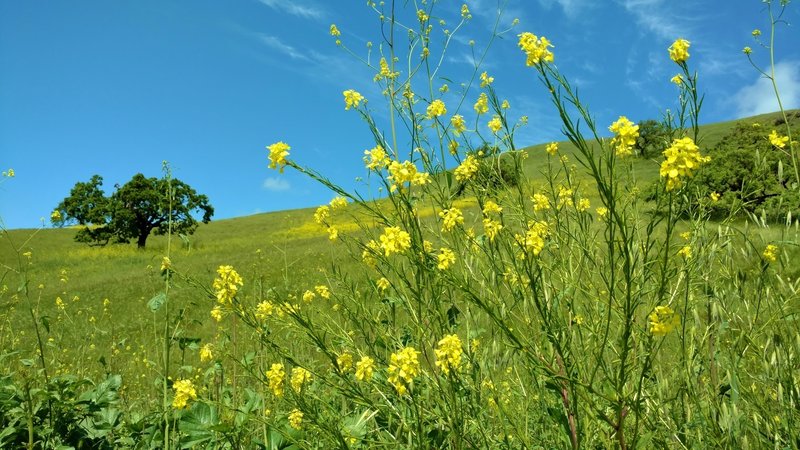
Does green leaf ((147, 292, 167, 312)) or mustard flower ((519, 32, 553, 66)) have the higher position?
mustard flower ((519, 32, 553, 66))

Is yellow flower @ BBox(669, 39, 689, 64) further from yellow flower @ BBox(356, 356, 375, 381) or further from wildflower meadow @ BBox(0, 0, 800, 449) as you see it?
yellow flower @ BBox(356, 356, 375, 381)

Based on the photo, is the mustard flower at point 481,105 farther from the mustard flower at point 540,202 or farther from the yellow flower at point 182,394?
the yellow flower at point 182,394

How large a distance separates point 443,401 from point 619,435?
2.26ft

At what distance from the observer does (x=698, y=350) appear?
2.30 meters

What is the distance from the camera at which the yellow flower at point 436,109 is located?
8.93ft

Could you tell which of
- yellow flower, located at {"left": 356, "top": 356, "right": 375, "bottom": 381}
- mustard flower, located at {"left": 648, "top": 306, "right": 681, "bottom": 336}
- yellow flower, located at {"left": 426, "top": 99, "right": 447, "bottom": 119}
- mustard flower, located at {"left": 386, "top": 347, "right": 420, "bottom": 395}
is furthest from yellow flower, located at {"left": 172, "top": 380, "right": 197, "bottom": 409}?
mustard flower, located at {"left": 648, "top": 306, "right": 681, "bottom": 336}

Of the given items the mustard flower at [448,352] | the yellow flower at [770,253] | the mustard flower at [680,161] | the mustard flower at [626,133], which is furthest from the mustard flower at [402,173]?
the yellow flower at [770,253]

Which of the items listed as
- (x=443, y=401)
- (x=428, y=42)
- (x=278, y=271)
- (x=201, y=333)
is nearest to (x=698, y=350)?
(x=443, y=401)

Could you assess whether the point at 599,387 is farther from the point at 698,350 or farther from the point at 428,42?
the point at 428,42

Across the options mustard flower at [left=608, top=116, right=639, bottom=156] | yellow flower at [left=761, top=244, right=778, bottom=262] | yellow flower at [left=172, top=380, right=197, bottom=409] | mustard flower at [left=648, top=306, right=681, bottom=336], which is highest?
mustard flower at [left=608, top=116, right=639, bottom=156]

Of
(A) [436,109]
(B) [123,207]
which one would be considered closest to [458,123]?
(A) [436,109]

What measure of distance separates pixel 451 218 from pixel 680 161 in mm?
1111

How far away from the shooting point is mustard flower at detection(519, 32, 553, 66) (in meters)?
1.58

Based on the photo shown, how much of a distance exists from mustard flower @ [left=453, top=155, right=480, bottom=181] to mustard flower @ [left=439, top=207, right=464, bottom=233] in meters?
0.32
